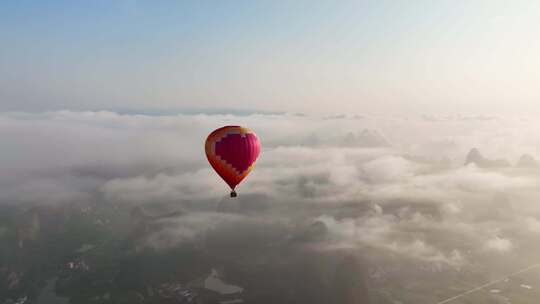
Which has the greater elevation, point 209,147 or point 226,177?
point 209,147

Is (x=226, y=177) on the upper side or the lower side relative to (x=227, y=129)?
lower
